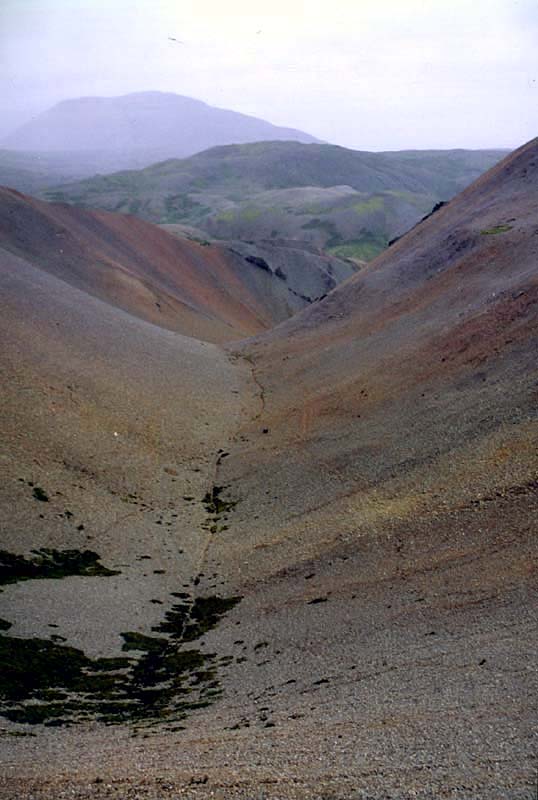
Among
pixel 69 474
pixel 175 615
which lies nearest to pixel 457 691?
pixel 175 615

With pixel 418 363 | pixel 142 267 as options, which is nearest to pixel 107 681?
pixel 418 363

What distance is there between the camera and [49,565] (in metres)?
22.9

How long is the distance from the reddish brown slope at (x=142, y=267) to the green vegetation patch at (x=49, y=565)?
36.9 metres

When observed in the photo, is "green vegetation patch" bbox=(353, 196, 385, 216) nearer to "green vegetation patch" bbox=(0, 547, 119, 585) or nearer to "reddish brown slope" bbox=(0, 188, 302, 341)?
"reddish brown slope" bbox=(0, 188, 302, 341)

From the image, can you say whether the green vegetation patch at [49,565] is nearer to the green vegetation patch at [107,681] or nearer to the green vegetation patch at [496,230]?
the green vegetation patch at [107,681]

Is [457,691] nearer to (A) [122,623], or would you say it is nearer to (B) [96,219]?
(A) [122,623]

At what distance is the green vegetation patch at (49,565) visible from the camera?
2177 cm

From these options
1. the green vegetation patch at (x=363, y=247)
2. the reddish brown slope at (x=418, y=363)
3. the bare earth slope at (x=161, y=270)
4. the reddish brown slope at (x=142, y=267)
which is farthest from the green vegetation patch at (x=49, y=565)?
the green vegetation patch at (x=363, y=247)

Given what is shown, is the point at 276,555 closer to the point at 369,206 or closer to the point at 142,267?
the point at 142,267

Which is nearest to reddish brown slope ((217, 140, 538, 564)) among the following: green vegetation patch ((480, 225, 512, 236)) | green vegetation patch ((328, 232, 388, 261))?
green vegetation patch ((480, 225, 512, 236))

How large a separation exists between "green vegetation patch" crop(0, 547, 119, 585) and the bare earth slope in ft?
120

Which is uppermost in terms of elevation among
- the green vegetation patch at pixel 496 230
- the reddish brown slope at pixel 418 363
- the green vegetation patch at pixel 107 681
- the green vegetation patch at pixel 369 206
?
the green vegetation patch at pixel 369 206

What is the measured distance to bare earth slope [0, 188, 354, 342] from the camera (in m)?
60.4

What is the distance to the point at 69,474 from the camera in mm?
28234
